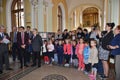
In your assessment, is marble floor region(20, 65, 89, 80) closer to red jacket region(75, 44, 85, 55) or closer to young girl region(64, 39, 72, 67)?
red jacket region(75, 44, 85, 55)

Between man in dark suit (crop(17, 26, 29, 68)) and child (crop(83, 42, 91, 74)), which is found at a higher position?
man in dark suit (crop(17, 26, 29, 68))

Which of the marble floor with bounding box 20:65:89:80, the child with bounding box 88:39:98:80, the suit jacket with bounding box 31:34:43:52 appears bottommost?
the marble floor with bounding box 20:65:89:80

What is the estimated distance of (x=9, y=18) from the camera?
32.4 feet

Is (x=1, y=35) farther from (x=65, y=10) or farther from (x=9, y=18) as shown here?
(x=65, y=10)

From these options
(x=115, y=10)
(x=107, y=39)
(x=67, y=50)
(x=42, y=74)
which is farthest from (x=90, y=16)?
(x=107, y=39)

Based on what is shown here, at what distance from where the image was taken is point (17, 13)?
9.86 m

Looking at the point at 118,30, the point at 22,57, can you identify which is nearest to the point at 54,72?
the point at 22,57

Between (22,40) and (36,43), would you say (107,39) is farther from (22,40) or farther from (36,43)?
(22,40)

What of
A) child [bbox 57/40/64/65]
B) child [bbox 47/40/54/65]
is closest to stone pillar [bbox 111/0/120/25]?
child [bbox 57/40/64/65]

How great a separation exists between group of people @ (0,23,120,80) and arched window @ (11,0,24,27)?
3094 mm

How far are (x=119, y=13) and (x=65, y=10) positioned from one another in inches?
287

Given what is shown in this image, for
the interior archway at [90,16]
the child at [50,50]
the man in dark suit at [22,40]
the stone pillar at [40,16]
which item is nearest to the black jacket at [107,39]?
the child at [50,50]

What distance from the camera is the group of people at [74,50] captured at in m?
4.49

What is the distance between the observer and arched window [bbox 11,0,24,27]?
9.66 m
